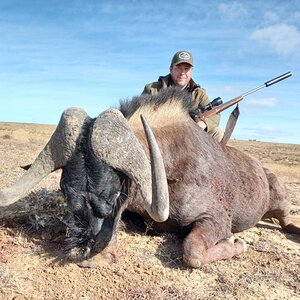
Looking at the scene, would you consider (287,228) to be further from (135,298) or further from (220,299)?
(135,298)

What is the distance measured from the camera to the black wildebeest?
12.9 feet

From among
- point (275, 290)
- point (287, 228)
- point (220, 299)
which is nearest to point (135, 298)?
point (220, 299)

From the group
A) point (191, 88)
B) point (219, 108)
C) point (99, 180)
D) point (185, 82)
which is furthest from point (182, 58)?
point (99, 180)

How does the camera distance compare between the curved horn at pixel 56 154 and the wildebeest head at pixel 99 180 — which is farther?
the curved horn at pixel 56 154

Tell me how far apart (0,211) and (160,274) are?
7.33ft

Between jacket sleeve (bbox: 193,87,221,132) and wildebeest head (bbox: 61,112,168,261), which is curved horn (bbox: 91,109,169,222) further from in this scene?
jacket sleeve (bbox: 193,87,221,132)

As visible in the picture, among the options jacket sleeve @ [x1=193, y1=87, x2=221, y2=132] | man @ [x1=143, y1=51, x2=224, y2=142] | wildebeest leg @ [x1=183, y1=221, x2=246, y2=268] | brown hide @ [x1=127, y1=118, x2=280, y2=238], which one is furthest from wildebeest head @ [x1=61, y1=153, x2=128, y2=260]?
man @ [x1=143, y1=51, x2=224, y2=142]

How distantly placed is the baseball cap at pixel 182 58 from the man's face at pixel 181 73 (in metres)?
0.07

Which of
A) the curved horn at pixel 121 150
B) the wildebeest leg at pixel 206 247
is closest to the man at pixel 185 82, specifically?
the wildebeest leg at pixel 206 247

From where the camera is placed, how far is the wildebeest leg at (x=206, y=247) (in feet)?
13.9

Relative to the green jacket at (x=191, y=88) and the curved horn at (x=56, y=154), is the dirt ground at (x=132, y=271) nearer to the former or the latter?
the curved horn at (x=56, y=154)

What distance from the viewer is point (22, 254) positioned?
4.23 metres

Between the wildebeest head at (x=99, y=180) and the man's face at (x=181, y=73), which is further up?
the man's face at (x=181, y=73)

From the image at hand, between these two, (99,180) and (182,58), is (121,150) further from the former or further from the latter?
(182,58)
